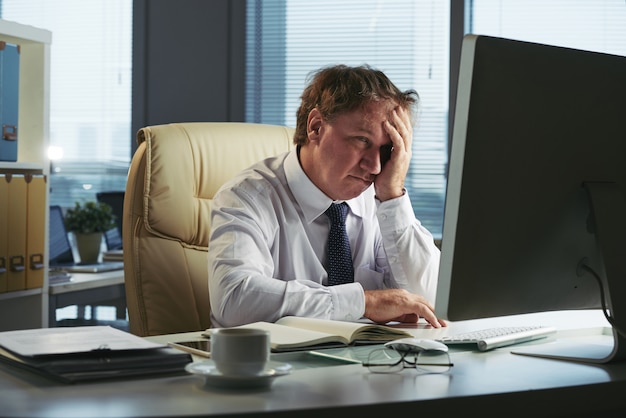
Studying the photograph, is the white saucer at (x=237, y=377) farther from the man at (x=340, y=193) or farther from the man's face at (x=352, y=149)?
the man's face at (x=352, y=149)

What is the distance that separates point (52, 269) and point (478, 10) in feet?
8.06

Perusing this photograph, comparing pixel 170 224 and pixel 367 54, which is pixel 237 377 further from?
pixel 367 54

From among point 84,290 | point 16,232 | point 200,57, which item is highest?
point 200,57

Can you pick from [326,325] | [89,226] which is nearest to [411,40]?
[89,226]

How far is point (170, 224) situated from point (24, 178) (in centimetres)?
105

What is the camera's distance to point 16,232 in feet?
9.14

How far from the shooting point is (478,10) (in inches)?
164

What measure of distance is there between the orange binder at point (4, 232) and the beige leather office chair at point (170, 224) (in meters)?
0.91

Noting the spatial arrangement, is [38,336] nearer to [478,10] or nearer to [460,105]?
[460,105]

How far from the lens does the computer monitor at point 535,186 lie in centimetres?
110

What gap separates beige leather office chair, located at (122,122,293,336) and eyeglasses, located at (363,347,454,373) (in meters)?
0.81

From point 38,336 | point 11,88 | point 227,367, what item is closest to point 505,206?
point 227,367

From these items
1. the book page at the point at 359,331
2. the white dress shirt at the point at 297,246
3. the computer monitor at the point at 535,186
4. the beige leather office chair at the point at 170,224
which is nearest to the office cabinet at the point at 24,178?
the beige leather office chair at the point at 170,224

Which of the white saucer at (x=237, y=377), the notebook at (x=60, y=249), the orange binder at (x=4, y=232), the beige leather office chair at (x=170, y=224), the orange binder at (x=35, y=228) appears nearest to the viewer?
the white saucer at (x=237, y=377)
